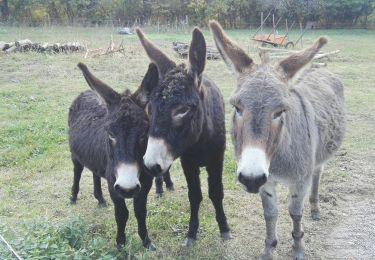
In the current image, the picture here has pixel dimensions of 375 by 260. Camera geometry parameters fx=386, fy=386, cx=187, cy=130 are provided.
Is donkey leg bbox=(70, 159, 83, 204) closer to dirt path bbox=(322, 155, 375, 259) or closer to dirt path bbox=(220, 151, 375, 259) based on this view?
dirt path bbox=(220, 151, 375, 259)

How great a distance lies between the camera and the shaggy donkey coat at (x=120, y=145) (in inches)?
125

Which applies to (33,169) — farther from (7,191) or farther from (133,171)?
(133,171)

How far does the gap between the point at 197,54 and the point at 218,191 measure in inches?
59.4

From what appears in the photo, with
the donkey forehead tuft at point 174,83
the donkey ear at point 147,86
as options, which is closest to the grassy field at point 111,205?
the donkey ear at point 147,86

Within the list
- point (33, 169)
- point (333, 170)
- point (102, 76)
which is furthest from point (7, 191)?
point (102, 76)

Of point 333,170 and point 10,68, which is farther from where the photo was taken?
point 10,68

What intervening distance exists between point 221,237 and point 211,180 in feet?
2.20

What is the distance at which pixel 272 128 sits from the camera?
2.67 meters

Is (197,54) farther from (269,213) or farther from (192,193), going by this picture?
(269,213)

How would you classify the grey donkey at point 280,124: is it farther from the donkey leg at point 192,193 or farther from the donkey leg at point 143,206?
the donkey leg at point 143,206

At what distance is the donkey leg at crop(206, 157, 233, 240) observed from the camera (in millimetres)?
3891

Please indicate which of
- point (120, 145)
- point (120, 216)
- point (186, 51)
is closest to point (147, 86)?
point (120, 145)

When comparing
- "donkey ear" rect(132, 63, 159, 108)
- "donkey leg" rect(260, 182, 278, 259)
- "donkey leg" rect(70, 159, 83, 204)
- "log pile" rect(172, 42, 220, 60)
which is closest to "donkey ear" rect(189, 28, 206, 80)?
"donkey ear" rect(132, 63, 159, 108)

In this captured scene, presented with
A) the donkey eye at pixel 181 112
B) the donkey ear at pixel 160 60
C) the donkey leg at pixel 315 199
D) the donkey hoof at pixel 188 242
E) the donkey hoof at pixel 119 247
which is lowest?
the donkey hoof at pixel 188 242
